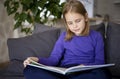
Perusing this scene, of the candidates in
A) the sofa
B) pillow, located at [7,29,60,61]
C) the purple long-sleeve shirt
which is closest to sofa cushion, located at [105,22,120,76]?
the sofa

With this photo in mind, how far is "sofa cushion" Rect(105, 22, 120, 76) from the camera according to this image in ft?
5.48

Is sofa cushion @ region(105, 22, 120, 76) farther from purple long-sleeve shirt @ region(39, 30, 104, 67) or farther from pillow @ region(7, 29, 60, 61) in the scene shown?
pillow @ region(7, 29, 60, 61)

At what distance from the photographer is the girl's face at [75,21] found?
1532 millimetres

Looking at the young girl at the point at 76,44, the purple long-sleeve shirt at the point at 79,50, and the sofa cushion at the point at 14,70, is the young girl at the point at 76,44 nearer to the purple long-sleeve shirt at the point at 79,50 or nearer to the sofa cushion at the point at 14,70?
the purple long-sleeve shirt at the point at 79,50

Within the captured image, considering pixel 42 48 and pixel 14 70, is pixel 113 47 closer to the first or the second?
pixel 42 48

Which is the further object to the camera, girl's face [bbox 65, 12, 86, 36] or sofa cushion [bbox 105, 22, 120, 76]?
sofa cushion [bbox 105, 22, 120, 76]

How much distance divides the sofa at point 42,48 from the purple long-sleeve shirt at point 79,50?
12 cm

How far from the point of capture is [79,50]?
1.59 m

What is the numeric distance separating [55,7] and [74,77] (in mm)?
1367

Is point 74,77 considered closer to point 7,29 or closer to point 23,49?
point 23,49

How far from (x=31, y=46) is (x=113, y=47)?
1.94 ft

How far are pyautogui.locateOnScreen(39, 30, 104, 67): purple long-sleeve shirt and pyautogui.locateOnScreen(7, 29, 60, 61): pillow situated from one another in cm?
10

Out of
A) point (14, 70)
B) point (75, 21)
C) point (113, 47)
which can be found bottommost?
point (14, 70)

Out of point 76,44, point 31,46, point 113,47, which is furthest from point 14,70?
point 113,47
